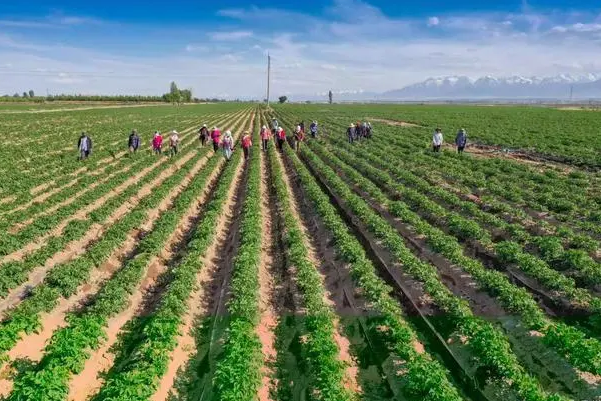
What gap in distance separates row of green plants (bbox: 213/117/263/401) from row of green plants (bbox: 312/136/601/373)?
16.6 feet

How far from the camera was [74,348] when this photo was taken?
8.40 meters

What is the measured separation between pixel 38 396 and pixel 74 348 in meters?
1.33

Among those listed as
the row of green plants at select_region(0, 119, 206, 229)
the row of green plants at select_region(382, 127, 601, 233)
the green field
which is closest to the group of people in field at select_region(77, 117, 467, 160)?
the row of green plants at select_region(0, 119, 206, 229)

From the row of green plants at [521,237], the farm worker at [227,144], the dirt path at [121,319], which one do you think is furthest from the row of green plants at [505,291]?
the farm worker at [227,144]

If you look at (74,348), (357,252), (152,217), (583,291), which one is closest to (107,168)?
(152,217)

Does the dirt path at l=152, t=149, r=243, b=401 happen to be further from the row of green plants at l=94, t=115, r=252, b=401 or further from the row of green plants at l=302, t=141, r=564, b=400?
the row of green plants at l=302, t=141, r=564, b=400

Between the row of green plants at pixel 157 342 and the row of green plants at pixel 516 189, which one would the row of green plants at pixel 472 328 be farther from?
the row of green plants at pixel 516 189

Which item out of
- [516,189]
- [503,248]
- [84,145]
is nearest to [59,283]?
[503,248]

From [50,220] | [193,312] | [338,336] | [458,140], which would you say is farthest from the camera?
[458,140]

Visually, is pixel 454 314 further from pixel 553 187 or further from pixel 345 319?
pixel 553 187

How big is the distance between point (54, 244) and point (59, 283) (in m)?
2.67

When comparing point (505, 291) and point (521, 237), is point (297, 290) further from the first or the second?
point (521, 237)

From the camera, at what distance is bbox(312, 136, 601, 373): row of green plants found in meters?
8.84

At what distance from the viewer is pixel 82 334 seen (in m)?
8.88
